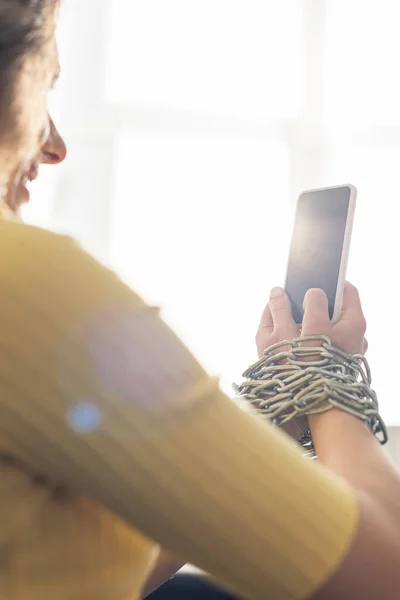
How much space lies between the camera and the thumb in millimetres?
530

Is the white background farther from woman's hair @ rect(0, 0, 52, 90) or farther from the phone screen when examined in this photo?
woman's hair @ rect(0, 0, 52, 90)

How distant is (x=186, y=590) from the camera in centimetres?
74

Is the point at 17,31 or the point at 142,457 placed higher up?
the point at 17,31

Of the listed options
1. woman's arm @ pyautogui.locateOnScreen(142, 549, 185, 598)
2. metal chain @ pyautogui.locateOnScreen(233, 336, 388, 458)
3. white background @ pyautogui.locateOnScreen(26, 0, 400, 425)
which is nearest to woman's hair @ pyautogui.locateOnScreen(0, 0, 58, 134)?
metal chain @ pyautogui.locateOnScreen(233, 336, 388, 458)

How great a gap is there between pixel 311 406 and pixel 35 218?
147cm

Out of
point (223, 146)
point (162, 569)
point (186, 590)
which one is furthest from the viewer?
point (223, 146)

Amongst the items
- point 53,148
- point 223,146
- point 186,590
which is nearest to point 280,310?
point 53,148

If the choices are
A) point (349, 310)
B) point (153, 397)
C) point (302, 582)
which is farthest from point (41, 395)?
point (349, 310)

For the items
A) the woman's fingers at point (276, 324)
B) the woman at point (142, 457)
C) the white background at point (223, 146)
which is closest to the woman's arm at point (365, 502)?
the woman at point (142, 457)

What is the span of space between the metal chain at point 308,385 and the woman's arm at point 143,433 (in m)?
0.12

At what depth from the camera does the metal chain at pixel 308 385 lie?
45cm

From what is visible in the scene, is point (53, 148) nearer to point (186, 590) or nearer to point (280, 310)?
Answer: point (280, 310)

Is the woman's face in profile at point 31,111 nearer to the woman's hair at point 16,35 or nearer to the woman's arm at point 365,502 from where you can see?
the woman's hair at point 16,35

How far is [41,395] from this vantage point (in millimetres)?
317
